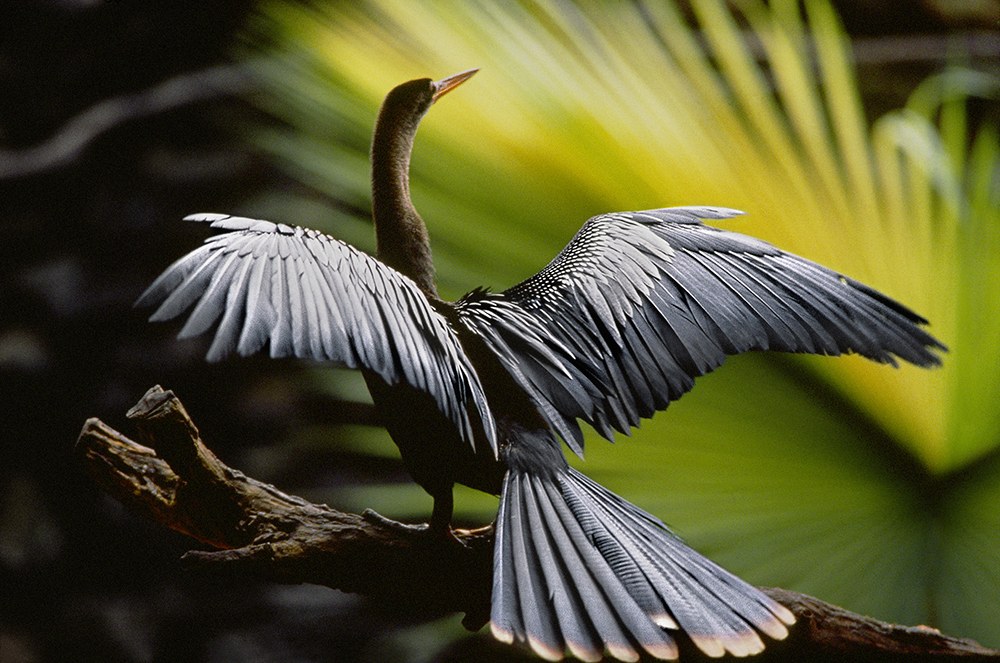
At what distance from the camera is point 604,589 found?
103cm

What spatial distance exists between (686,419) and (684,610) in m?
0.59

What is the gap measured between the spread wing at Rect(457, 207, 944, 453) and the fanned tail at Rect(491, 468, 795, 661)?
135 millimetres

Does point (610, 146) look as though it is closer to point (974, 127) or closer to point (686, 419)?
point (686, 419)

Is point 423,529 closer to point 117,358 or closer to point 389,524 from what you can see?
point 389,524

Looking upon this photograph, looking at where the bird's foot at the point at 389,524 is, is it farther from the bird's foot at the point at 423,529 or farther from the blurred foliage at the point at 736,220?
the blurred foliage at the point at 736,220

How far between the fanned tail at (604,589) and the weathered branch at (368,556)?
116 mm

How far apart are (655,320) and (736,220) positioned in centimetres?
50

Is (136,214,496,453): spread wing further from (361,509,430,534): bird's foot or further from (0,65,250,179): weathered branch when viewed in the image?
(0,65,250,179): weathered branch

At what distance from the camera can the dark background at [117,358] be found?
7.06 ft

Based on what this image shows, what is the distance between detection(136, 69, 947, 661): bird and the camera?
1.01 m

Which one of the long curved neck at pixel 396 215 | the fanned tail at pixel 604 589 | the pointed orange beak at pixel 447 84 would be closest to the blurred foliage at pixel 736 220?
the pointed orange beak at pixel 447 84

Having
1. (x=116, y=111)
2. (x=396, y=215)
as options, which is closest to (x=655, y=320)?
(x=396, y=215)

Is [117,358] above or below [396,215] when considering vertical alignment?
below

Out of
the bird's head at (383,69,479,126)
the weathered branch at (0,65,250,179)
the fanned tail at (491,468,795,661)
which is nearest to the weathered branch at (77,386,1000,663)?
the fanned tail at (491,468,795,661)
